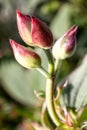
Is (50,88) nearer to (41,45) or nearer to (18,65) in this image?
(41,45)

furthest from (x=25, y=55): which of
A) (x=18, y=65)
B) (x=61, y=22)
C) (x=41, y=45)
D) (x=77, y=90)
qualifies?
(x=61, y=22)

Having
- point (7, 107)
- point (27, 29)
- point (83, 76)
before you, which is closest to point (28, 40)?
point (27, 29)

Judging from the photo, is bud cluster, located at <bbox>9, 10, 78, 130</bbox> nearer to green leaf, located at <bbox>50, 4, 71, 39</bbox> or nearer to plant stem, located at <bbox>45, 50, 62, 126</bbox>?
plant stem, located at <bbox>45, 50, 62, 126</bbox>

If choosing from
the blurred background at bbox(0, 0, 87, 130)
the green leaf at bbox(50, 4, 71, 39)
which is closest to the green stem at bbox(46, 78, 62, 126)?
the blurred background at bbox(0, 0, 87, 130)

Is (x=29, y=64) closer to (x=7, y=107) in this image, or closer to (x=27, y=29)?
(x=27, y=29)

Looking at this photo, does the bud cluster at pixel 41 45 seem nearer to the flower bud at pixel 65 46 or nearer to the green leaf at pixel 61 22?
the flower bud at pixel 65 46

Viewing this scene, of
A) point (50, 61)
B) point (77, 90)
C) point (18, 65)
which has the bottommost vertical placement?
point (18, 65)

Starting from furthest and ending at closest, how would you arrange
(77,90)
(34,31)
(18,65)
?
(18,65), (77,90), (34,31)
